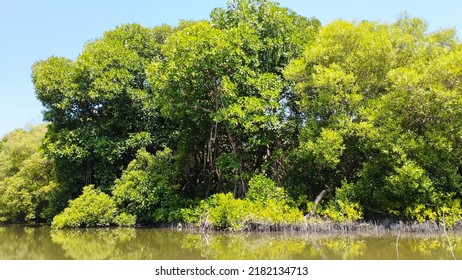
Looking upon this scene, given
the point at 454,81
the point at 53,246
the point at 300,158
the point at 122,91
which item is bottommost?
the point at 53,246

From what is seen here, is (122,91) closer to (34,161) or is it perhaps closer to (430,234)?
(34,161)

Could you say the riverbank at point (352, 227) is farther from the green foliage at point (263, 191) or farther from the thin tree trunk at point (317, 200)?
the green foliage at point (263, 191)

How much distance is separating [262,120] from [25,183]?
12.0 meters

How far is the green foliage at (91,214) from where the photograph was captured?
585 inches

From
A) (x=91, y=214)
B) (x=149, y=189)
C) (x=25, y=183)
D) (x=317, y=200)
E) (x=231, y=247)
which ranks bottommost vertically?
(x=231, y=247)

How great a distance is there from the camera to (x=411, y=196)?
11.7m

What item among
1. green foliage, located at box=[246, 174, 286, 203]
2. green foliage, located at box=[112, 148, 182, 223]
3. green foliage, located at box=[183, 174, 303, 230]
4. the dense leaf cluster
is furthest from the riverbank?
green foliage, located at box=[112, 148, 182, 223]

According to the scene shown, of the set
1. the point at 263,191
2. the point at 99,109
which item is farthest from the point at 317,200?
the point at 99,109

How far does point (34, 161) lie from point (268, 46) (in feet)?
39.4

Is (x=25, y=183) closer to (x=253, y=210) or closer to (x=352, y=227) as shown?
(x=253, y=210)

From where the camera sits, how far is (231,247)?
9.25 m

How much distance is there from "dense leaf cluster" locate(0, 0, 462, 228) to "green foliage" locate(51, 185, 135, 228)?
135 mm

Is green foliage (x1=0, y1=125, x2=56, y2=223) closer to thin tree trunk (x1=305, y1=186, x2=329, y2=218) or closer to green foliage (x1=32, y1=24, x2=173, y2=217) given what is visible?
green foliage (x1=32, y1=24, x2=173, y2=217)

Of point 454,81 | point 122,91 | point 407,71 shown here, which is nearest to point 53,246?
point 122,91
